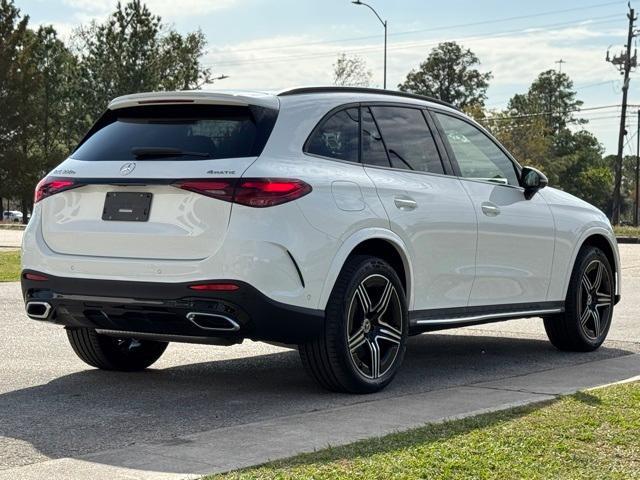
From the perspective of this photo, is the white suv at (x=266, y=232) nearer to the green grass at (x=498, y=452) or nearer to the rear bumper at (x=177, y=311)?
the rear bumper at (x=177, y=311)

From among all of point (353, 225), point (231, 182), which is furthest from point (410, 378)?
point (231, 182)

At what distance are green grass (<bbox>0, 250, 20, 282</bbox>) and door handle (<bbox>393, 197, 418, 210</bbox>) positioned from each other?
1001 cm

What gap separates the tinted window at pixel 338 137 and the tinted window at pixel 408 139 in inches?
11.9

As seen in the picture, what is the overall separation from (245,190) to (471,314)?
7.85ft

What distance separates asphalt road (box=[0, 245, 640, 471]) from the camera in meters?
5.77

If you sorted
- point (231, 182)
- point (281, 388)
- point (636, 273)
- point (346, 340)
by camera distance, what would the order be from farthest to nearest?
1. point (636, 273)
2. point (281, 388)
3. point (346, 340)
4. point (231, 182)

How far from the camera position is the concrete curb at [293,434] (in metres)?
4.79

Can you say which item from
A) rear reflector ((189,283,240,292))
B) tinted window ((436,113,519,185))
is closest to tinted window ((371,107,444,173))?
tinted window ((436,113,519,185))

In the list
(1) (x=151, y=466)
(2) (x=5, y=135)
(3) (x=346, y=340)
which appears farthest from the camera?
(2) (x=5, y=135)

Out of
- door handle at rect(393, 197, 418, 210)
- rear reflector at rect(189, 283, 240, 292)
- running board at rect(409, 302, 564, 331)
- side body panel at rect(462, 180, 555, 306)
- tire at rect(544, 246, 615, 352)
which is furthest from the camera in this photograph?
tire at rect(544, 246, 615, 352)

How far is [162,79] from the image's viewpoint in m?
64.9

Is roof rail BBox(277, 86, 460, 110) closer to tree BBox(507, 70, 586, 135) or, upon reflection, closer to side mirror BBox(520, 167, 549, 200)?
side mirror BBox(520, 167, 549, 200)

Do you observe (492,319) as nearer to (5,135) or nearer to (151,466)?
(151,466)

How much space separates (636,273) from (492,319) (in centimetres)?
1173
